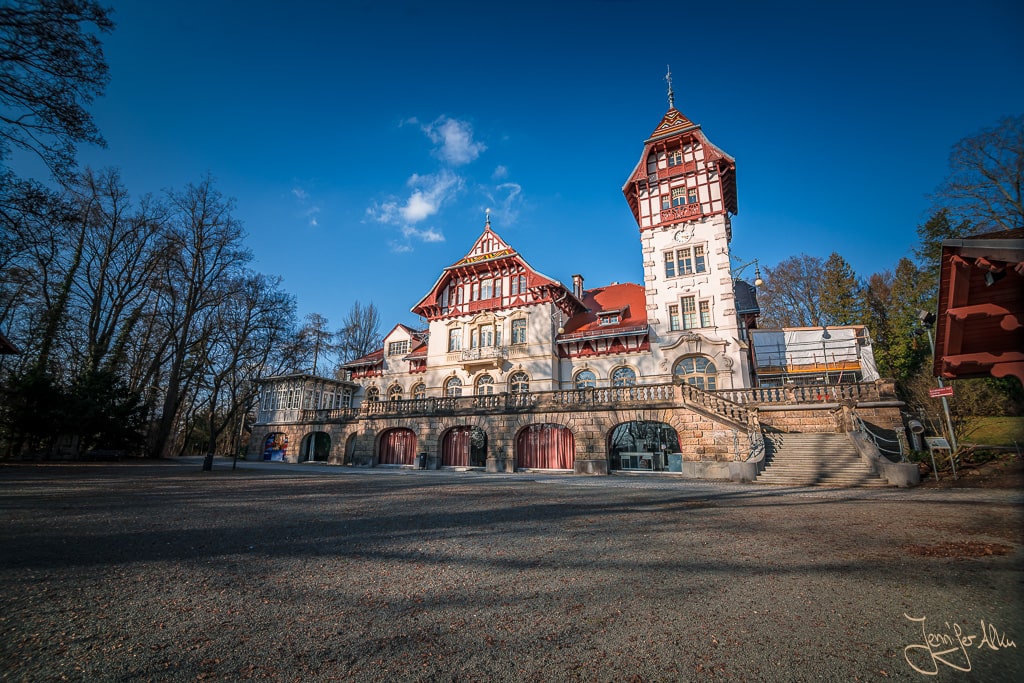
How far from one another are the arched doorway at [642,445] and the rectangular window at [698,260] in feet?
34.6

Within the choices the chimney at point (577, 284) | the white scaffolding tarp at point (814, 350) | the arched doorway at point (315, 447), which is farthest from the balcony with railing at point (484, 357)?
the white scaffolding tarp at point (814, 350)

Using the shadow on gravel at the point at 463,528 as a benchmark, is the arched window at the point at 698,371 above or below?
above

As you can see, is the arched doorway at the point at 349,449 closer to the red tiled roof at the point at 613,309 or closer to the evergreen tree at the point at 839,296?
the red tiled roof at the point at 613,309

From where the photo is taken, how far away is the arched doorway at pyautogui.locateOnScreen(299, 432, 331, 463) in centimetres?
3104

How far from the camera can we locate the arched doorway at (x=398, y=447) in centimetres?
2542

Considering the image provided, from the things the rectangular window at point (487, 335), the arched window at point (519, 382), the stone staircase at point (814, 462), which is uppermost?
the rectangular window at point (487, 335)

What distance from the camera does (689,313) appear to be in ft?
81.9

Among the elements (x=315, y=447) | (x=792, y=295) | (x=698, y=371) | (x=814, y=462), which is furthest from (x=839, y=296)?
(x=315, y=447)

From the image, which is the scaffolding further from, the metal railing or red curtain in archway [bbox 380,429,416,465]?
red curtain in archway [bbox 380,429,416,465]

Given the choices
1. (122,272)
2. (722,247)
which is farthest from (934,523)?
(122,272)

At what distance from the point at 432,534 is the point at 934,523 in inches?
308

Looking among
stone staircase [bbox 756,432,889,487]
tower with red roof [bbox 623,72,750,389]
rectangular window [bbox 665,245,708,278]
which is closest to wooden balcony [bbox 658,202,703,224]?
tower with red roof [bbox 623,72,750,389]
